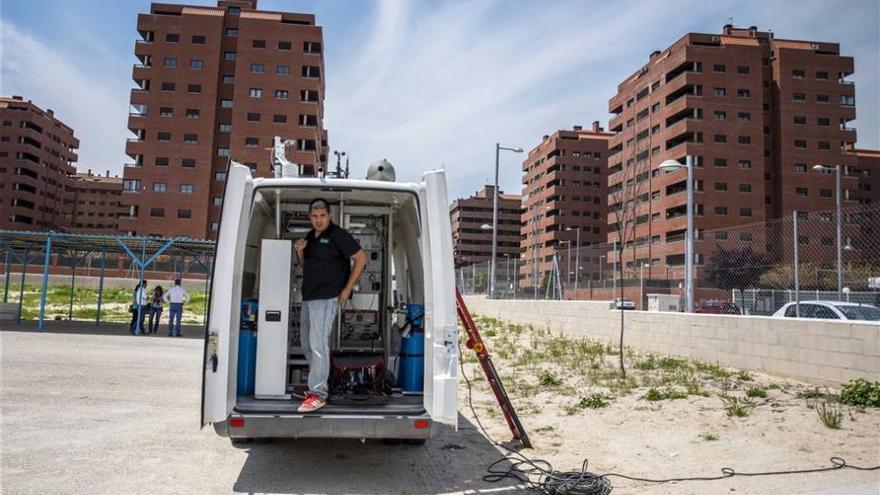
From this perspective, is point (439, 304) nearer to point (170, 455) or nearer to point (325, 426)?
point (325, 426)

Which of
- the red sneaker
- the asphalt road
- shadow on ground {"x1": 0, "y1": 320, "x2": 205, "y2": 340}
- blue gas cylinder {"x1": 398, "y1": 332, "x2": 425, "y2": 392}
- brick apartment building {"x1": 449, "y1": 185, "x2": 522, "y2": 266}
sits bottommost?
shadow on ground {"x1": 0, "y1": 320, "x2": 205, "y2": 340}

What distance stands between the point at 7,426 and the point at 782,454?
24.9 feet

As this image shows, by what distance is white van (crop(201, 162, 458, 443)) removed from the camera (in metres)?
4.61

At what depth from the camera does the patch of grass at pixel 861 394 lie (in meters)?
6.96

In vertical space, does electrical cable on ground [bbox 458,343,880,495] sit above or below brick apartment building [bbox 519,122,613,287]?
below

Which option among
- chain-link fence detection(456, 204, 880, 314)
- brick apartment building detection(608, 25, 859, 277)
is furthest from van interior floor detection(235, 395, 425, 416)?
brick apartment building detection(608, 25, 859, 277)

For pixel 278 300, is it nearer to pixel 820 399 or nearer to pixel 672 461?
pixel 672 461

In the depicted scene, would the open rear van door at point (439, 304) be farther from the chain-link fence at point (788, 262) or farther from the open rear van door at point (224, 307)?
the chain-link fence at point (788, 262)

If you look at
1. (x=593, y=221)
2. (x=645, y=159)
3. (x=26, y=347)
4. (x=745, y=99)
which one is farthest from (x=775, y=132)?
(x=26, y=347)

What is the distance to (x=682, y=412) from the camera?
24.3 ft

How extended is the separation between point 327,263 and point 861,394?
244 inches

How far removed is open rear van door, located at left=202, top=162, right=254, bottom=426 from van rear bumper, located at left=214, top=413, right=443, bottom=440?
0.17 metres

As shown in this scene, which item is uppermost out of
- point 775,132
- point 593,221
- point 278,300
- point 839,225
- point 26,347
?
point 775,132

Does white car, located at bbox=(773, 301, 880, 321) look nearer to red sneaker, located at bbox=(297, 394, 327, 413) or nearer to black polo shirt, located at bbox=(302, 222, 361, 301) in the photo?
black polo shirt, located at bbox=(302, 222, 361, 301)
